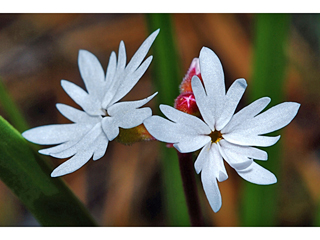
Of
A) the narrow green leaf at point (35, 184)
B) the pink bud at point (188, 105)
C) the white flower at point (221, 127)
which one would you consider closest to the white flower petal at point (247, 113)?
the white flower at point (221, 127)

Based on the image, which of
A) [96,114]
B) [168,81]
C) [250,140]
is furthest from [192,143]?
[168,81]

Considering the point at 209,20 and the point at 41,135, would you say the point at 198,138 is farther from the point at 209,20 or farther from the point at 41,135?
the point at 209,20

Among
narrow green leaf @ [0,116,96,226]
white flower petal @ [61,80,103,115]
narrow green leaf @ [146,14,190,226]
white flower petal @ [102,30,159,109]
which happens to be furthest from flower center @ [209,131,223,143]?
narrow green leaf @ [146,14,190,226]

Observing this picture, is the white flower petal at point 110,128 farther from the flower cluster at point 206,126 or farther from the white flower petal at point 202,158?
the white flower petal at point 202,158

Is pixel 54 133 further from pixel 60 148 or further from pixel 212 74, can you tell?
pixel 212 74

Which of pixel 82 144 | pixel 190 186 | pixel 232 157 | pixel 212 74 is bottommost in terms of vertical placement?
pixel 190 186

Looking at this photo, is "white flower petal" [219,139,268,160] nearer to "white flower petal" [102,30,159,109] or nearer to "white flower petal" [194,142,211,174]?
"white flower petal" [194,142,211,174]
